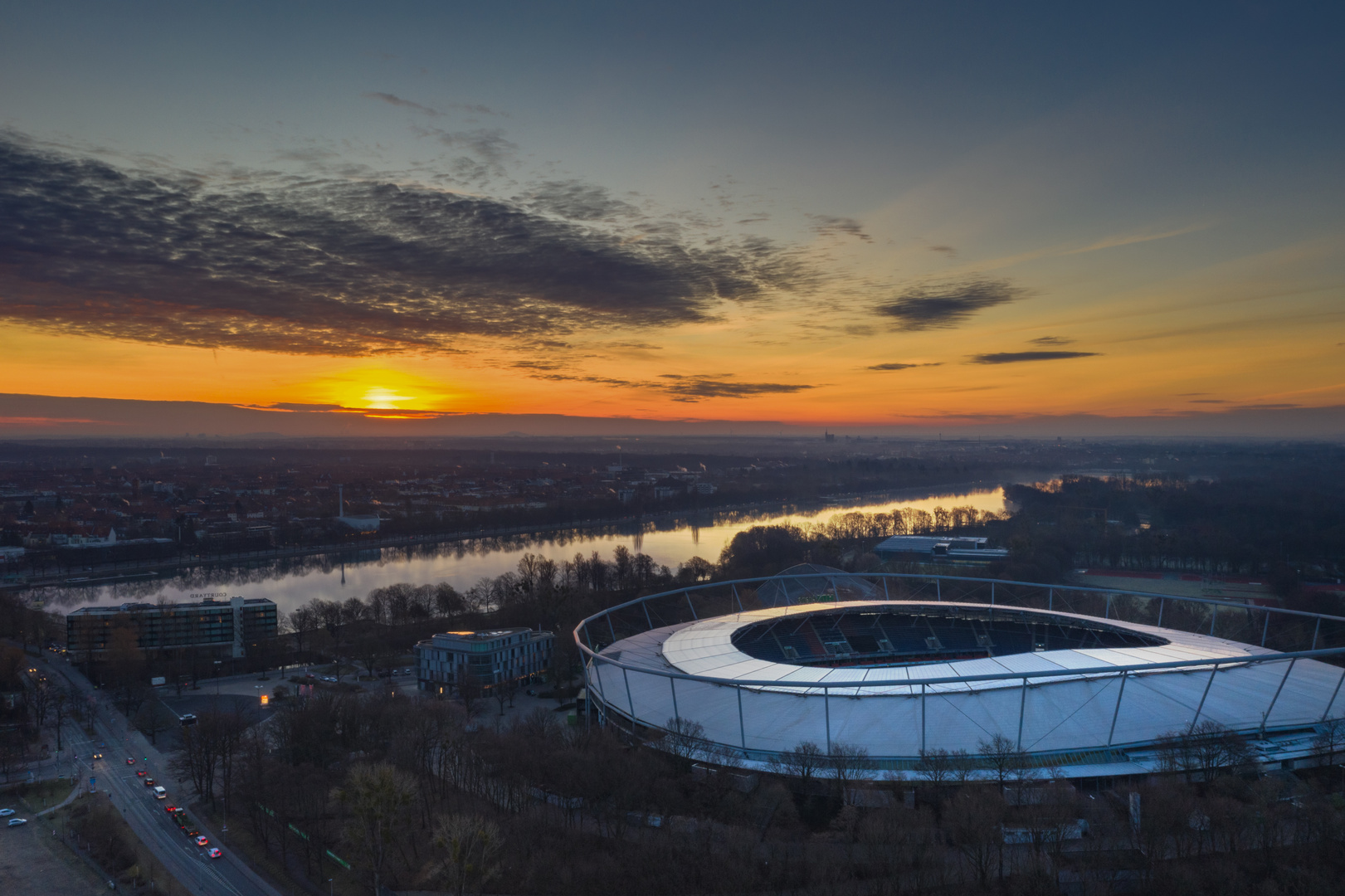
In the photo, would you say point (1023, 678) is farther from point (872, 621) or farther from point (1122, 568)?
point (1122, 568)

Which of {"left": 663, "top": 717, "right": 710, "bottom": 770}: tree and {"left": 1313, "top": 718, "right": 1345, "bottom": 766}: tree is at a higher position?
{"left": 1313, "top": 718, "right": 1345, "bottom": 766}: tree

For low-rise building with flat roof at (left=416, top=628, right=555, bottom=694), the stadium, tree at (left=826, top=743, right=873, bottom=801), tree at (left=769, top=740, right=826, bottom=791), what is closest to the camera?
tree at (left=826, top=743, right=873, bottom=801)

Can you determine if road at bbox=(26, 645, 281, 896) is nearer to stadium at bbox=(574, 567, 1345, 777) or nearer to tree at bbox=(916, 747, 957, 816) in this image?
stadium at bbox=(574, 567, 1345, 777)

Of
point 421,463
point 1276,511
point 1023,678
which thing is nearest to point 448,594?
point 1023,678

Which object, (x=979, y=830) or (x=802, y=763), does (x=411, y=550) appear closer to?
(x=802, y=763)

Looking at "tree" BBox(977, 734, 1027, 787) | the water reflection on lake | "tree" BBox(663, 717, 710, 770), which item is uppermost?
"tree" BBox(977, 734, 1027, 787)

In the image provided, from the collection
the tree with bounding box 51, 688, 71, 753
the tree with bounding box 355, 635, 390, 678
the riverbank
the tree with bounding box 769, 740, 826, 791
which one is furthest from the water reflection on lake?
the tree with bounding box 769, 740, 826, 791

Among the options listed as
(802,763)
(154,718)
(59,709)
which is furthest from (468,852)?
(59,709)
